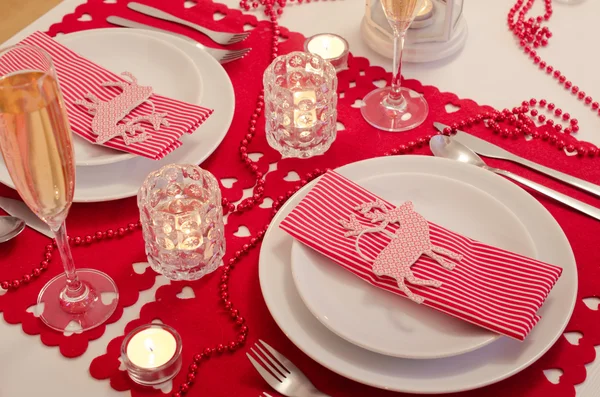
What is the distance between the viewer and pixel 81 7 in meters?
1.61

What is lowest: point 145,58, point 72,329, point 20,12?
point 20,12

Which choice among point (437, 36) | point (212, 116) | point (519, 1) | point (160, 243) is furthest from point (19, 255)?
point (519, 1)

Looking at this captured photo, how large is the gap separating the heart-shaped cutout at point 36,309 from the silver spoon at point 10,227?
0.12 m

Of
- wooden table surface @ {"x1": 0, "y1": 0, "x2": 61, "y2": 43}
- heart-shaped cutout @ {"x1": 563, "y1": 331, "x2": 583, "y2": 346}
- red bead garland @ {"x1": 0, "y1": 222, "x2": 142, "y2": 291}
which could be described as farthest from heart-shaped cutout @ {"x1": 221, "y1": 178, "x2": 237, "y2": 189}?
wooden table surface @ {"x1": 0, "y1": 0, "x2": 61, "y2": 43}

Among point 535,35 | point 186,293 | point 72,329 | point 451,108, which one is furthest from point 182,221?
point 535,35

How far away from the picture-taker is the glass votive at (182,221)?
1051 millimetres

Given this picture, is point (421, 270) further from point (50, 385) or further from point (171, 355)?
point (50, 385)

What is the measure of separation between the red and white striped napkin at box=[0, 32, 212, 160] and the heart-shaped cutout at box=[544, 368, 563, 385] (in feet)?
2.12

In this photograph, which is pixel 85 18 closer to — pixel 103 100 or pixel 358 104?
pixel 103 100

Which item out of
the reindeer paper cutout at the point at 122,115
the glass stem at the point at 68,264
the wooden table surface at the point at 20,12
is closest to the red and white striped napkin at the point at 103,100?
the reindeer paper cutout at the point at 122,115

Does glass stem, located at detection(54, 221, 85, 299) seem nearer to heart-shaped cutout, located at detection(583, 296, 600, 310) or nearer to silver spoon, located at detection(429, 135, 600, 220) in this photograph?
silver spoon, located at detection(429, 135, 600, 220)

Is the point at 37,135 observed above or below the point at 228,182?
above

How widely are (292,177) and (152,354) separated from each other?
0.42 metres

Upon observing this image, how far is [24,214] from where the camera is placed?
3.82ft
